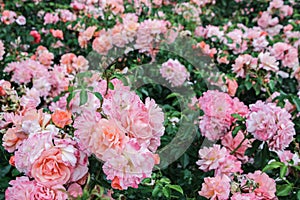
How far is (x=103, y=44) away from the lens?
9.43 feet

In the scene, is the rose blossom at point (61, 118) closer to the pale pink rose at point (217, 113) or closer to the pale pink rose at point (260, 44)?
the pale pink rose at point (217, 113)

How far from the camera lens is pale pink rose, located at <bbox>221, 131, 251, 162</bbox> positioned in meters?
1.79

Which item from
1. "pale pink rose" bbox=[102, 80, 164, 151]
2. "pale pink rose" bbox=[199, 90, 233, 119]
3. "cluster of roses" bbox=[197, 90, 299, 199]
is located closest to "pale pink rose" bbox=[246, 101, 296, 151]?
"cluster of roses" bbox=[197, 90, 299, 199]

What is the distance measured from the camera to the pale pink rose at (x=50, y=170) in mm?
1173

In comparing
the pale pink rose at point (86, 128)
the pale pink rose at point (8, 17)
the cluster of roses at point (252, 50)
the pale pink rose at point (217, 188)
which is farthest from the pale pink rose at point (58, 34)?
the pale pink rose at point (86, 128)

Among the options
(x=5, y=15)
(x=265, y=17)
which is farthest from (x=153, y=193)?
(x=265, y=17)

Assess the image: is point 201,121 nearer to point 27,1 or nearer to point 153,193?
point 153,193

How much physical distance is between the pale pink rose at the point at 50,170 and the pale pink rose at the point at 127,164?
0.35 ft

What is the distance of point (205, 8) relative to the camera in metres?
4.05

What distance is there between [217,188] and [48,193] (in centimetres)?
53

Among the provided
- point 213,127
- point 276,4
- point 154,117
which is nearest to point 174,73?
point 213,127

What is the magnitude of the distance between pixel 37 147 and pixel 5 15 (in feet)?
7.37

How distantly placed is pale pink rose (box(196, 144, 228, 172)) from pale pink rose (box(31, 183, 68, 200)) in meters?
0.62

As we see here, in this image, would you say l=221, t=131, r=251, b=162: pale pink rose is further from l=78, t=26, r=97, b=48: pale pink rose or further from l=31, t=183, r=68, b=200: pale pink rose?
l=78, t=26, r=97, b=48: pale pink rose
